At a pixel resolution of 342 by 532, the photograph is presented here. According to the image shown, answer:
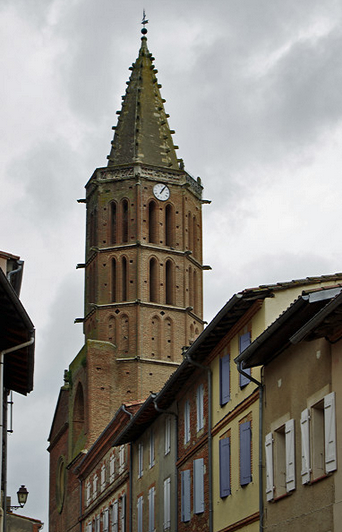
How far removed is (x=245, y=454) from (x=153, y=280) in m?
50.5

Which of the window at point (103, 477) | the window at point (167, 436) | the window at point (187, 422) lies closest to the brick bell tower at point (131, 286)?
the window at point (103, 477)

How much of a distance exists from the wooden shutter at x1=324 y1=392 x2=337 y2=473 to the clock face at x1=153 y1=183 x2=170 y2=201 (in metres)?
59.0

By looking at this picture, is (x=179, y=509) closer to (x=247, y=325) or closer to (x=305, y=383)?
(x=247, y=325)

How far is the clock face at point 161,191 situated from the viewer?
79.4m

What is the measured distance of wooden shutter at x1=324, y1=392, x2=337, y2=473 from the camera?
66.8 feet

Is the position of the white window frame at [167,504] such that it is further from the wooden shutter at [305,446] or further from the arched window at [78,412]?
the arched window at [78,412]

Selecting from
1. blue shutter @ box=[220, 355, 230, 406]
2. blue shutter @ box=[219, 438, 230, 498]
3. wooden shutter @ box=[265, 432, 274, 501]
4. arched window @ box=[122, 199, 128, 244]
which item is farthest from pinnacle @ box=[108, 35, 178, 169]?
wooden shutter @ box=[265, 432, 274, 501]

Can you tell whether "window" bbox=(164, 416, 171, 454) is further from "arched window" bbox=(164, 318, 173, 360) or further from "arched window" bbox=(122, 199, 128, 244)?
"arched window" bbox=(122, 199, 128, 244)

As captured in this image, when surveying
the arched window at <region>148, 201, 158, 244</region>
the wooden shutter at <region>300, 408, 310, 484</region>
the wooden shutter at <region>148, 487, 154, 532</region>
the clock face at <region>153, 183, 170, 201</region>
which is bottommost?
the wooden shutter at <region>300, 408, 310, 484</region>

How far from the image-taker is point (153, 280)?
77812 mm

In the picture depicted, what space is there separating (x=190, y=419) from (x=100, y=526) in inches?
773

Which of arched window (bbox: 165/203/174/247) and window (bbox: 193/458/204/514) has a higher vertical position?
arched window (bbox: 165/203/174/247)

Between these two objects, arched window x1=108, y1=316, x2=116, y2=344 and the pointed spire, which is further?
the pointed spire

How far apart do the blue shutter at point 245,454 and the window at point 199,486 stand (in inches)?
175
